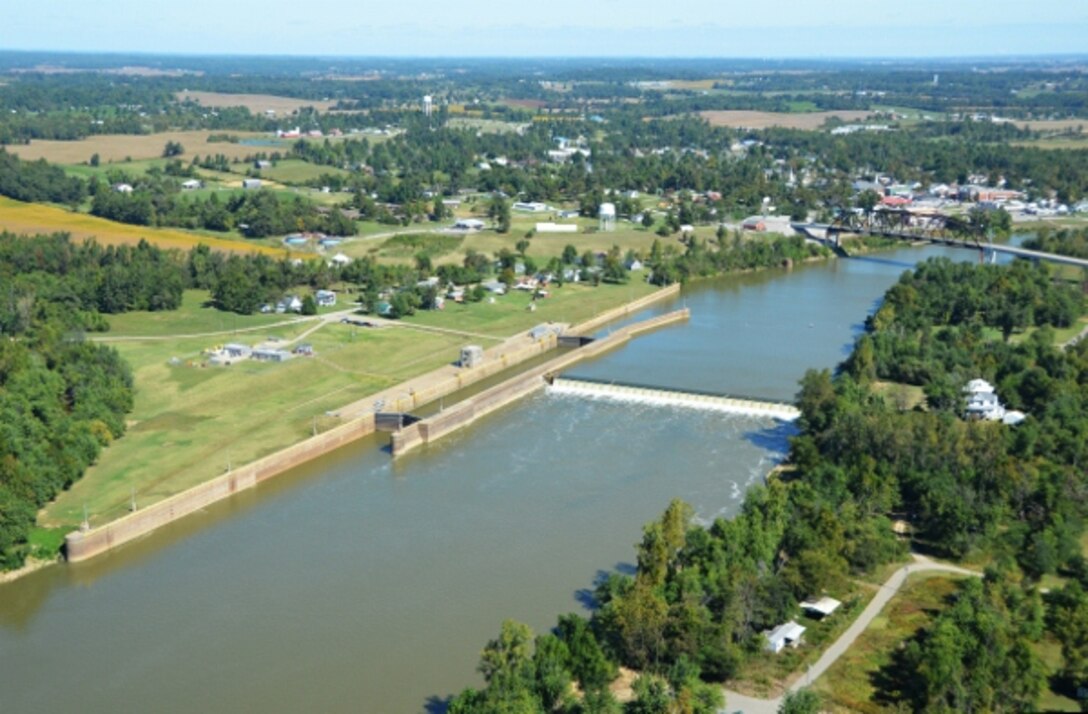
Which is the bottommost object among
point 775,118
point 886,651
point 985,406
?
point 886,651

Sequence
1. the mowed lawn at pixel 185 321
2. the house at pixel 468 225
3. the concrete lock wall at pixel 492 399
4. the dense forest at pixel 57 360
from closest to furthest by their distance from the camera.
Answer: the dense forest at pixel 57 360 → the concrete lock wall at pixel 492 399 → the mowed lawn at pixel 185 321 → the house at pixel 468 225

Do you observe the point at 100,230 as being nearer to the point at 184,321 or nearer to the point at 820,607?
the point at 184,321

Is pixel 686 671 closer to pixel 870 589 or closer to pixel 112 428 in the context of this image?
pixel 870 589

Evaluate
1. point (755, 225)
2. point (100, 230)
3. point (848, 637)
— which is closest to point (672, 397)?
point (848, 637)

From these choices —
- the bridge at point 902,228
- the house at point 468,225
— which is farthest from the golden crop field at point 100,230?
the bridge at point 902,228

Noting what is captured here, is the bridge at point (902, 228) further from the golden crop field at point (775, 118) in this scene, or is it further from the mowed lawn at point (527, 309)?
the golden crop field at point (775, 118)

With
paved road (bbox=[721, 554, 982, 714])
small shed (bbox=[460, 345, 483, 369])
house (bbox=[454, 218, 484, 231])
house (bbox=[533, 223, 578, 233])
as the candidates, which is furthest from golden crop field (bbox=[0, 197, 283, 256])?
paved road (bbox=[721, 554, 982, 714])

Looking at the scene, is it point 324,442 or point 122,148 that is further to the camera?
point 122,148
